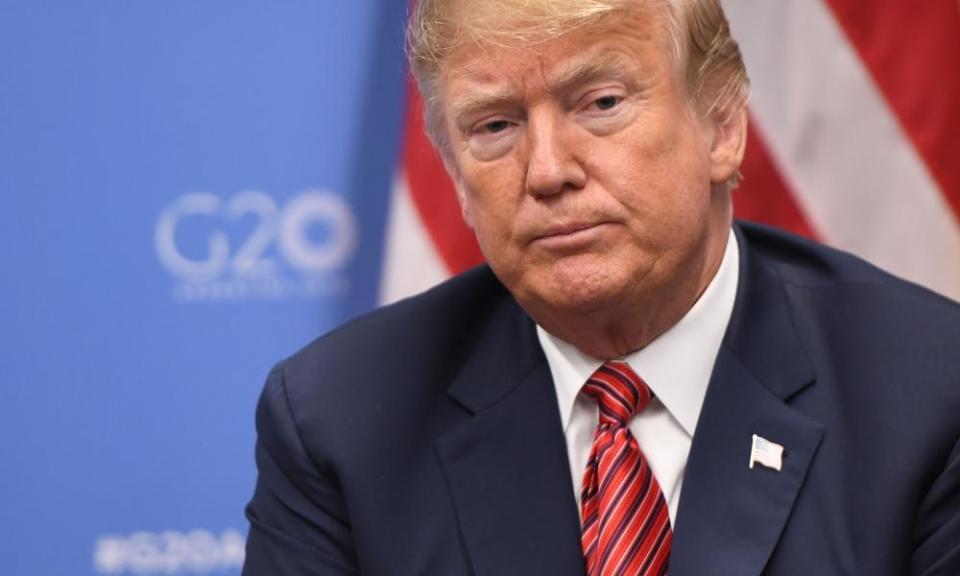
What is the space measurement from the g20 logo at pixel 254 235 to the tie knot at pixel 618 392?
787 mm

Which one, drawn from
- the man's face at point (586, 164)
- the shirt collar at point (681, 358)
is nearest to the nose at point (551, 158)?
the man's face at point (586, 164)

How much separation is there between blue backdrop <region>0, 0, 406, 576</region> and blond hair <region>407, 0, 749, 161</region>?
597 mm

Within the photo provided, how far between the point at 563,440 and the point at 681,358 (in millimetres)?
180

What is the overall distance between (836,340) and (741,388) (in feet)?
0.47

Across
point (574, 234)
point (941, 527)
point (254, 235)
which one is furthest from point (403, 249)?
point (941, 527)

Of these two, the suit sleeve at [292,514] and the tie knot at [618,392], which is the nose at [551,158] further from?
the suit sleeve at [292,514]

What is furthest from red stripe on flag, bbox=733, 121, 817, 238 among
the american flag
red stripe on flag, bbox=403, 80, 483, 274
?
red stripe on flag, bbox=403, 80, 483, 274

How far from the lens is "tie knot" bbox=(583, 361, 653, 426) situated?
5.84 ft

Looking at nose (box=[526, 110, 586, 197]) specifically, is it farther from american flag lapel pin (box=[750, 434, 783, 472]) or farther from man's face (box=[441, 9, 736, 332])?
american flag lapel pin (box=[750, 434, 783, 472])

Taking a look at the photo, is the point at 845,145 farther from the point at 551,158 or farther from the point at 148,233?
the point at 148,233

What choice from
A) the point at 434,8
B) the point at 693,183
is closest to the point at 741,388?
the point at 693,183

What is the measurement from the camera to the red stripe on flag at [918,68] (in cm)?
249

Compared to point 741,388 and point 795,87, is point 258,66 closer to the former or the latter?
point 795,87

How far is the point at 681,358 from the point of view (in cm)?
181
